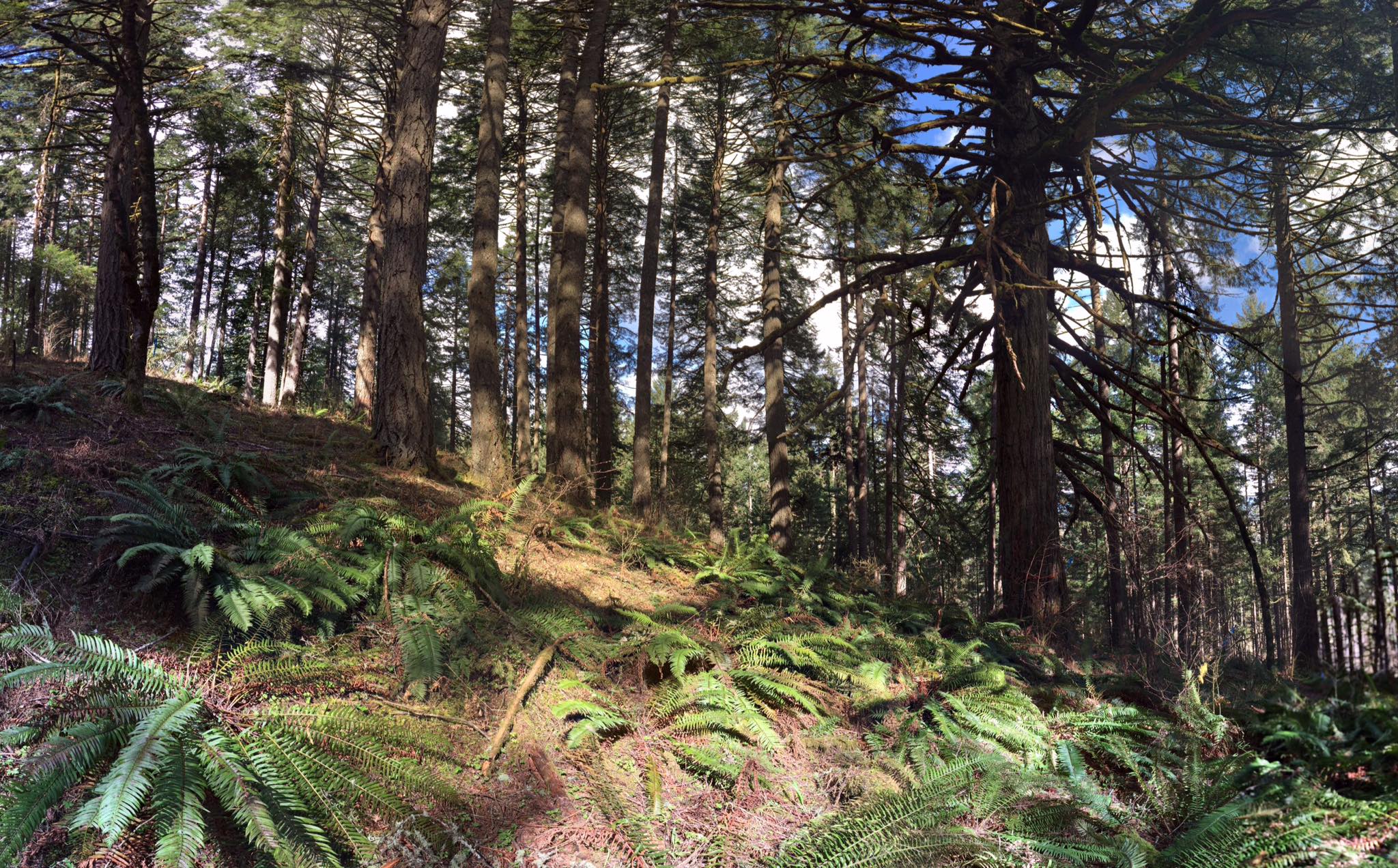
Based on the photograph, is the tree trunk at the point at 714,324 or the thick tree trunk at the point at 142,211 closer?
the thick tree trunk at the point at 142,211

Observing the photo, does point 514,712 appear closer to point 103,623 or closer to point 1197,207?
point 103,623

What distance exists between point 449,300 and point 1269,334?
100ft

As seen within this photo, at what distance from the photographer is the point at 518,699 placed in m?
3.79

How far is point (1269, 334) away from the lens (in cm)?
1504

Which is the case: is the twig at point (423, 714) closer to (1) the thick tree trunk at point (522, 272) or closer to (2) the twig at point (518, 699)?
(2) the twig at point (518, 699)

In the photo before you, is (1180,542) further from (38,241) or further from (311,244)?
(38,241)

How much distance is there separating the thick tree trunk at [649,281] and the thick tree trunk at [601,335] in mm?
590

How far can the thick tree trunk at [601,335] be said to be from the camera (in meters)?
12.7

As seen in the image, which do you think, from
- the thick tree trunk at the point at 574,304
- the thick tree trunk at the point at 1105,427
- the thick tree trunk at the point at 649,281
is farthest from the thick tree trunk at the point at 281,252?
the thick tree trunk at the point at 1105,427

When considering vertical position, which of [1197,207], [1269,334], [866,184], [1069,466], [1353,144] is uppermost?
[866,184]

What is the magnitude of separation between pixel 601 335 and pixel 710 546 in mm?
7007

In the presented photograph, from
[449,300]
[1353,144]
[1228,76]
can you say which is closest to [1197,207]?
[1228,76]

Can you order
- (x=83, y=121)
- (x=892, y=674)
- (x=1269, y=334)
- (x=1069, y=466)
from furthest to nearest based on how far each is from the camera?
(x=83, y=121), (x=1269, y=334), (x=1069, y=466), (x=892, y=674)

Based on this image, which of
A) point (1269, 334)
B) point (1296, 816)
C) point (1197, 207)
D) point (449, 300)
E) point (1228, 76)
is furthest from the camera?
point (449, 300)
